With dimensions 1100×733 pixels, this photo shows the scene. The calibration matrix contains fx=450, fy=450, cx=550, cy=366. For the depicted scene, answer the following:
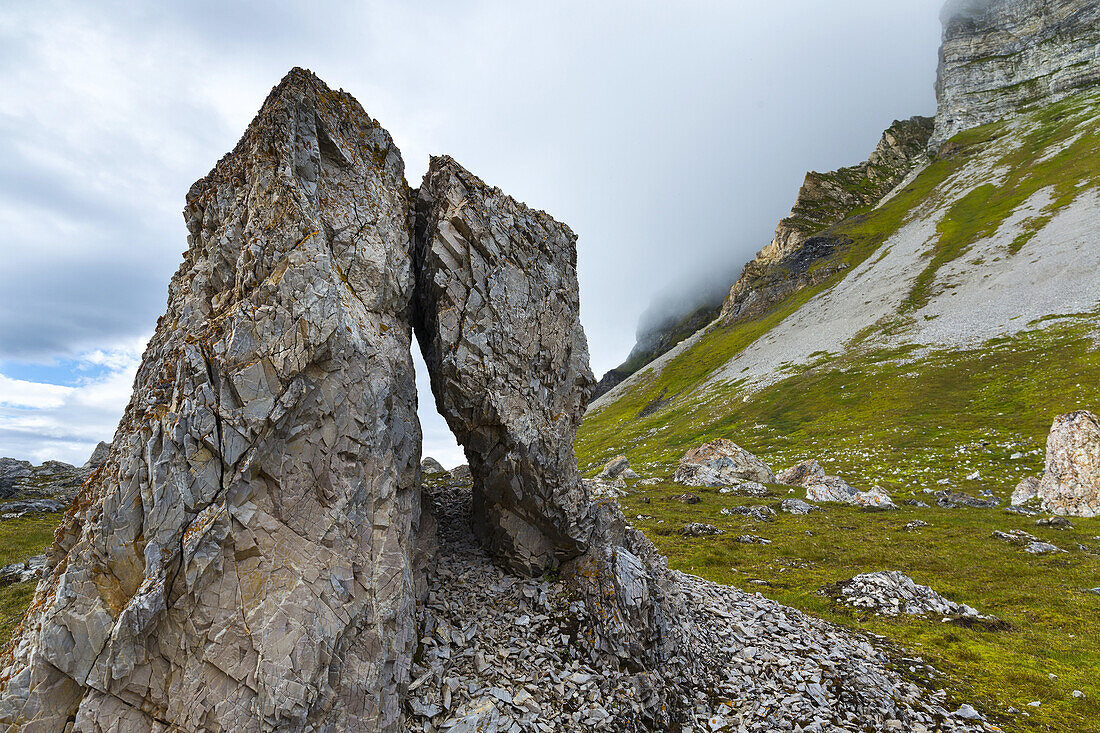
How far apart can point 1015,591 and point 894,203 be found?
228 m

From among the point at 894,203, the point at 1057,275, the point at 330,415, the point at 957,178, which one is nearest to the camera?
the point at 330,415

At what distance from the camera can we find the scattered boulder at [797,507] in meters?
45.1

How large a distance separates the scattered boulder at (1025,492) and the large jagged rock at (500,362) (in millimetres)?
51174

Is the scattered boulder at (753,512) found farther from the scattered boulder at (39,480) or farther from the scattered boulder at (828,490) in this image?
the scattered boulder at (39,480)

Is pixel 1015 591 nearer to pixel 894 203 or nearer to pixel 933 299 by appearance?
pixel 933 299

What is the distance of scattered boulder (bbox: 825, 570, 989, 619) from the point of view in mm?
23516

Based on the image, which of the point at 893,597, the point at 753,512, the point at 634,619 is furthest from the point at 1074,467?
the point at 634,619

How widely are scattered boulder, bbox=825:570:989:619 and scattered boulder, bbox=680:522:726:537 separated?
1227cm

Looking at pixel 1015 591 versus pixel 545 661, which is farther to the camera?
pixel 1015 591

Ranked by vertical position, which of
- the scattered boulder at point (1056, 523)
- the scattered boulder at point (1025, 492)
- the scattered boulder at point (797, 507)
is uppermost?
the scattered boulder at point (797, 507)

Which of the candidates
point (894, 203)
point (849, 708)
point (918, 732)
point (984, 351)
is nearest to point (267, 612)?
point (849, 708)

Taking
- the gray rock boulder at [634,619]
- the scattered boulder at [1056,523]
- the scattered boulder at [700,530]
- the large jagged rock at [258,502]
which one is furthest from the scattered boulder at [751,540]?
the large jagged rock at [258,502]

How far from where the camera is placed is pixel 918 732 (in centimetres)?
1496

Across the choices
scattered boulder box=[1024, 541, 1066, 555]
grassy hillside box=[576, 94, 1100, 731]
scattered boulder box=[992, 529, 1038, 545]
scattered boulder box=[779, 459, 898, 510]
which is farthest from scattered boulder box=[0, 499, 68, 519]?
scattered boulder box=[992, 529, 1038, 545]
